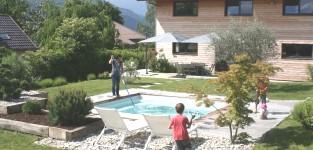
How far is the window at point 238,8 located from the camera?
25.4 meters

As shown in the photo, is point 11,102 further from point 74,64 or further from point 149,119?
point 74,64

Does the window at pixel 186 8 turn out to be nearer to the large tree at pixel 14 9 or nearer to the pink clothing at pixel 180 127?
the pink clothing at pixel 180 127

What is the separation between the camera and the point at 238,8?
2573 centimetres

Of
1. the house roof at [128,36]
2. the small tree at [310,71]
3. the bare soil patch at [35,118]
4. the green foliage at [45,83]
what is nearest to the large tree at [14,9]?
the house roof at [128,36]

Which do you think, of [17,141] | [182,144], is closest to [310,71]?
[182,144]

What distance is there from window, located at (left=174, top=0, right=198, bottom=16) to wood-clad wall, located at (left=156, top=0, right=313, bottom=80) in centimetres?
28

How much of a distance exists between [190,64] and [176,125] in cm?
1883

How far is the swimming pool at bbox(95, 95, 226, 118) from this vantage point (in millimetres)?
16250

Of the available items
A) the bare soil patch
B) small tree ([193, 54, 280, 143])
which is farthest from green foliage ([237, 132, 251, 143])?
the bare soil patch

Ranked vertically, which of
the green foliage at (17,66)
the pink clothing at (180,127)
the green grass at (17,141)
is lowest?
the green grass at (17,141)

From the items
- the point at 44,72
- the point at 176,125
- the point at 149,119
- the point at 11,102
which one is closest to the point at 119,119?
the point at 149,119

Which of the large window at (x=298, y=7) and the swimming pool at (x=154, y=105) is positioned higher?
the large window at (x=298, y=7)

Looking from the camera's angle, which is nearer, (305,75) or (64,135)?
(64,135)

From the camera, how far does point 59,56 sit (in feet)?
77.4
